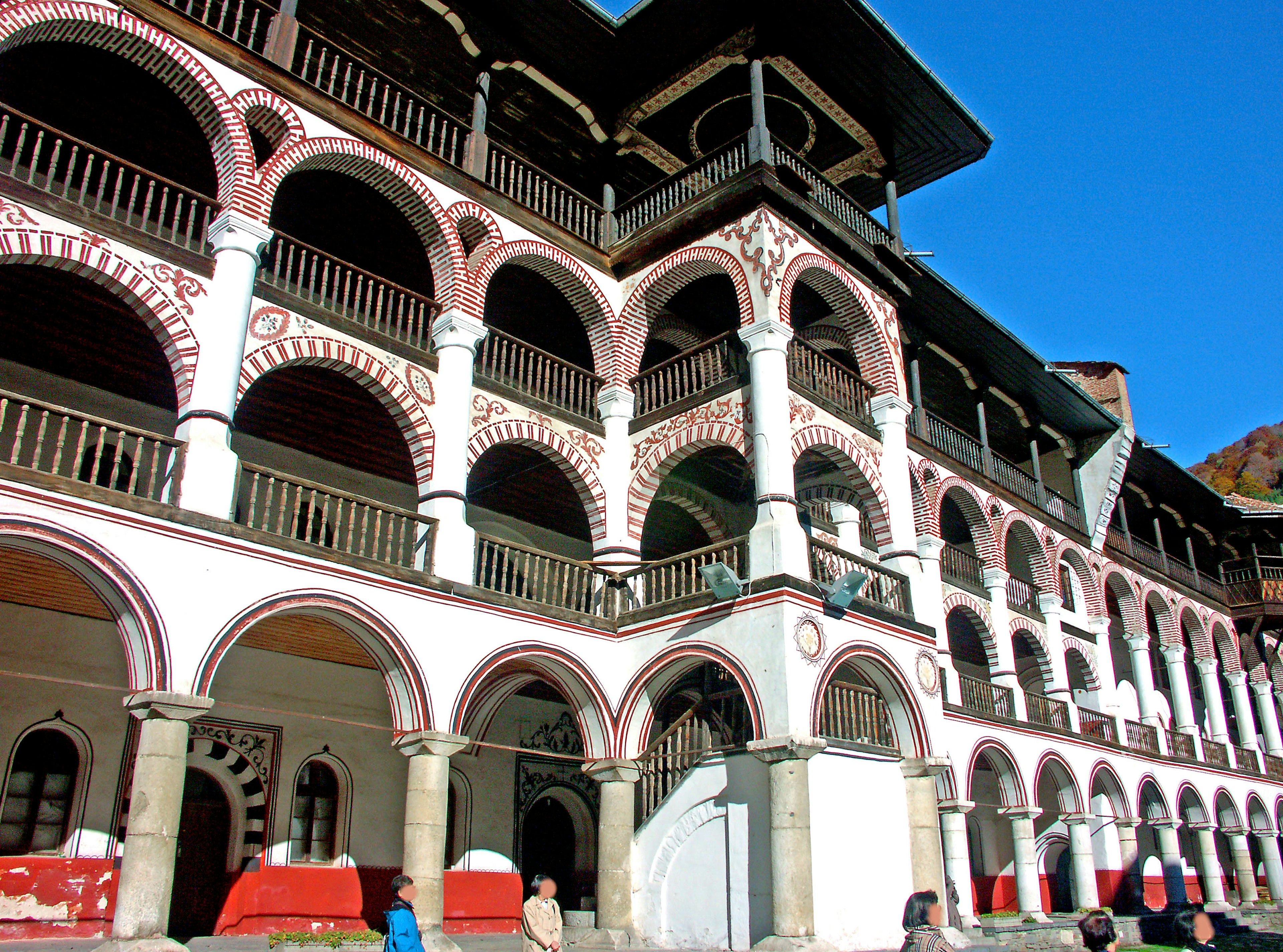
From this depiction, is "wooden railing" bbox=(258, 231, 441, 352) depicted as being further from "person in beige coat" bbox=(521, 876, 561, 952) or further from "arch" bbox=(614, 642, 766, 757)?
"person in beige coat" bbox=(521, 876, 561, 952)

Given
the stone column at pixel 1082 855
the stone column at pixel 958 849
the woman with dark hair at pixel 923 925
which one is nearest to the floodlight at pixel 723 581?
the stone column at pixel 958 849

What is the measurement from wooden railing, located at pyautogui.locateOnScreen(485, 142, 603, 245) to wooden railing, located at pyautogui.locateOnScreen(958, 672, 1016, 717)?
9.89m

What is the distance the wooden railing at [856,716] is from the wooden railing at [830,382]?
150 inches

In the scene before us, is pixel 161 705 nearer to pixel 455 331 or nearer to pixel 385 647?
pixel 385 647

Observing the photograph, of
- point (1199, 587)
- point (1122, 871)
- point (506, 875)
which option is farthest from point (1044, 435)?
point (506, 875)

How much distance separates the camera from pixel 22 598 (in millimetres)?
11281

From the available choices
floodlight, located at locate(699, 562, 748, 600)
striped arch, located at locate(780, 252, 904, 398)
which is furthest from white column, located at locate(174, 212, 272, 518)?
striped arch, located at locate(780, 252, 904, 398)

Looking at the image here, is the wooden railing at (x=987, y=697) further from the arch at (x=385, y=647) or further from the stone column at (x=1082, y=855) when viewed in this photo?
the arch at (x=385, y=647)

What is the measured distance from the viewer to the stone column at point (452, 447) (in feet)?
39.3

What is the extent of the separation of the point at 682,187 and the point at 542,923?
1113cm

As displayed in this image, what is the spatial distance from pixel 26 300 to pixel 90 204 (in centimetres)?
143

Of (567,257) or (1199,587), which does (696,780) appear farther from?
(1199,587)

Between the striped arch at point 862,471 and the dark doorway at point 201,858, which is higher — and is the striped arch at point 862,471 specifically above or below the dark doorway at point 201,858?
above

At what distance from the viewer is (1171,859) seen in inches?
853
